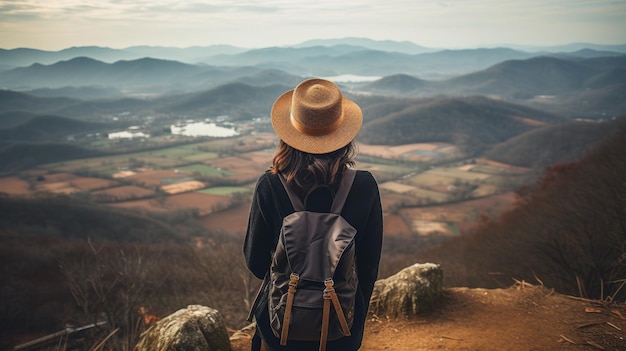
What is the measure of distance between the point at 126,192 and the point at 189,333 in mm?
56921

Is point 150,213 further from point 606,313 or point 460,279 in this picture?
point 606,313

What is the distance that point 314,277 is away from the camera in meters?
2.38

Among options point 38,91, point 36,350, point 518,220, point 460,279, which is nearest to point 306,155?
point 460,279

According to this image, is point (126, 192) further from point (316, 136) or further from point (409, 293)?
point (316, 136)

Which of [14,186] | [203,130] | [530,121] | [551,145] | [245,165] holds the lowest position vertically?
[14,186]

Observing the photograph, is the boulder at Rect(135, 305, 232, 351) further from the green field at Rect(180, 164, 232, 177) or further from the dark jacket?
the green field at Rect(180, 164, 232, 177)

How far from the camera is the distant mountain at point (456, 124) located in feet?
323

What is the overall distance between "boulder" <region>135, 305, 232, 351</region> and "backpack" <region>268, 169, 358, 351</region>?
8.07ft

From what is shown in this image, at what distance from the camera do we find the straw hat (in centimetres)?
263

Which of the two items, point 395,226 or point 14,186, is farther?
point 14,186

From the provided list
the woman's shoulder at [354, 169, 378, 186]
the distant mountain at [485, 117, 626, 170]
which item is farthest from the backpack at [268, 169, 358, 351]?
the distant mountain at [485, 117, 626, 170]

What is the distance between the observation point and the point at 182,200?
51562mm

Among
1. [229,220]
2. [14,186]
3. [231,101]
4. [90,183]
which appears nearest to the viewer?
[229,220]

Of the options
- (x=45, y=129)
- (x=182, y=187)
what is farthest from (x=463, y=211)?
(x=45, y=129)
